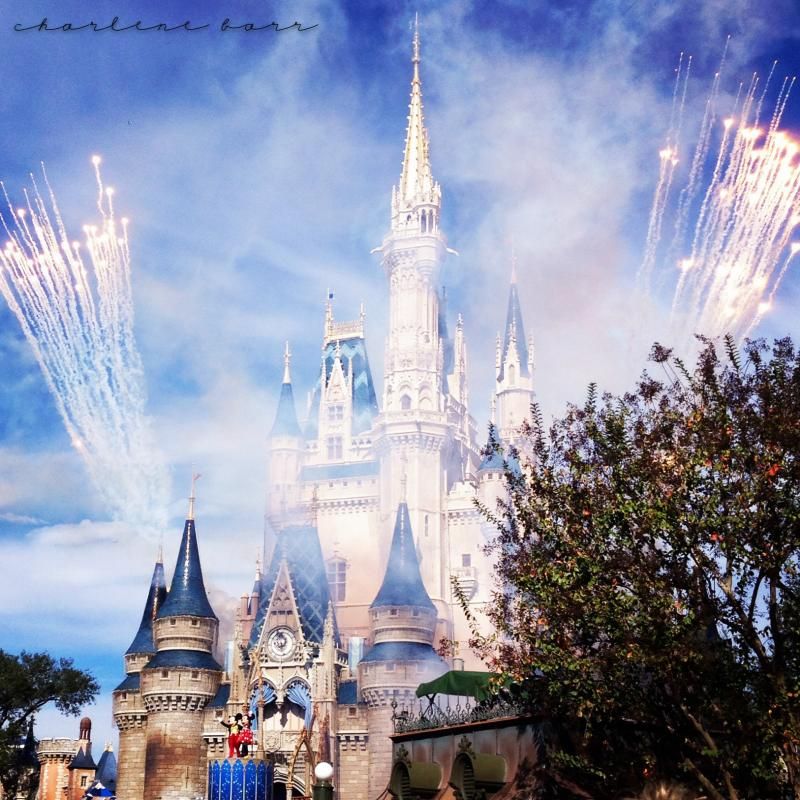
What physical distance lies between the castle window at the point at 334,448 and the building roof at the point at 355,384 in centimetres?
147

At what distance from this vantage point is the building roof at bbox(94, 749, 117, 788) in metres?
68.3

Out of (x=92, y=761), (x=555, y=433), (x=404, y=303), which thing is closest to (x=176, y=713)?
(x=92, y=761)

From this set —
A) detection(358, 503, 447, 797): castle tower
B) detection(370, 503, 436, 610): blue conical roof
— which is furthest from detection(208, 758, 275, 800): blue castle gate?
detection(370, 503, 436, 610): blue conical roof

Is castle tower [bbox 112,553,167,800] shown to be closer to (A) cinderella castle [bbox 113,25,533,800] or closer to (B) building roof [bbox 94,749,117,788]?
(A) cinderella castle [bbox 113,25,533,800]

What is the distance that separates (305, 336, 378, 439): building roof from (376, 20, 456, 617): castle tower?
686 centimetres

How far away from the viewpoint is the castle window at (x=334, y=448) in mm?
81438

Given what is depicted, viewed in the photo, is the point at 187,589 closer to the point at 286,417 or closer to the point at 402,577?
the point at 402,577

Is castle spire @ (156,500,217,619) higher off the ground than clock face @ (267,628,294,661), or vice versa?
castle spire @ (156,500,217,619)

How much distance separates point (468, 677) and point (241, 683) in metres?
21.6

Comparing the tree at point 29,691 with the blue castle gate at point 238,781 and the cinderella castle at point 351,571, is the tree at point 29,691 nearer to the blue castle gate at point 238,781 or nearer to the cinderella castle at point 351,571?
the cinderella castle at point 351,571

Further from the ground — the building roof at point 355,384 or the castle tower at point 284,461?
the building roof at point 355,384

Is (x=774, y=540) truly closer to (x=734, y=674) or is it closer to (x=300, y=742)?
(x=734, y=674)

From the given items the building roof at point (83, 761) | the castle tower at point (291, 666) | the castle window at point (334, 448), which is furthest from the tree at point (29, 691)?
the castle window at point (334, 448)

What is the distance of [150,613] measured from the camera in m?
65.5
